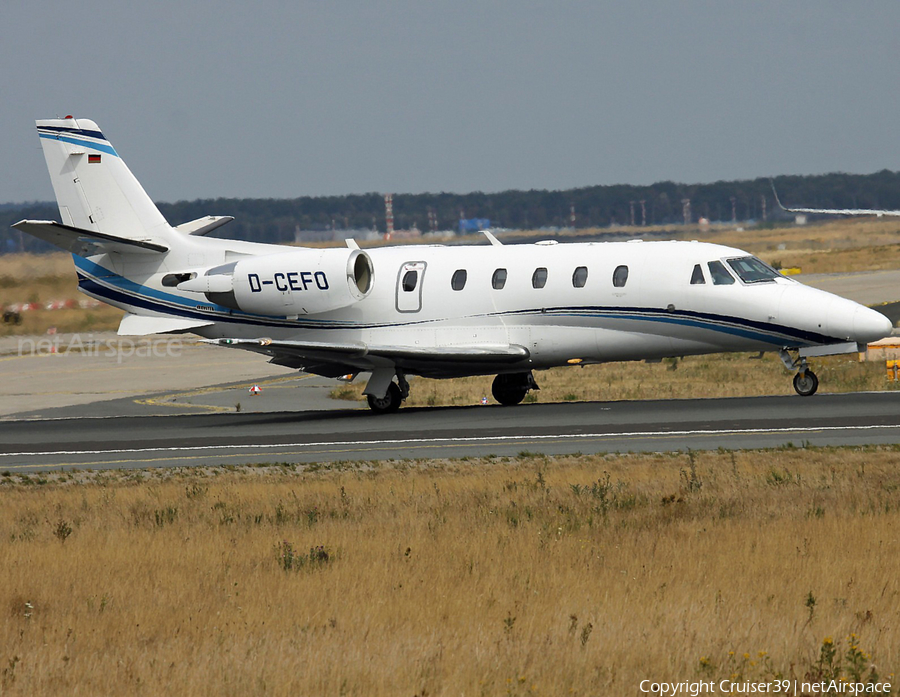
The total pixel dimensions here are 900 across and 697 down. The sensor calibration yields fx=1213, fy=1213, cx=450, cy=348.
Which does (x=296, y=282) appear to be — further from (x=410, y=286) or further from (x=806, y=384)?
(x=806, y=384)

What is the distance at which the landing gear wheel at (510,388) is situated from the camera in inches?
1146

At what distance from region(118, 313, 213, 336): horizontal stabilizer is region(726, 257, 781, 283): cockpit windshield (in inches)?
501

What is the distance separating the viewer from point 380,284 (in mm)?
28250

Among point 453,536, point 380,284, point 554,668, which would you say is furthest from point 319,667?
point 380,284

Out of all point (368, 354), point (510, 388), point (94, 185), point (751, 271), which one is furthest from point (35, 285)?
point (751, 271)

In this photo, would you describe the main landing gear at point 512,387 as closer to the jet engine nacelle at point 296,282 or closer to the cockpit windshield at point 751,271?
the jet engine nacelle at point 296,282

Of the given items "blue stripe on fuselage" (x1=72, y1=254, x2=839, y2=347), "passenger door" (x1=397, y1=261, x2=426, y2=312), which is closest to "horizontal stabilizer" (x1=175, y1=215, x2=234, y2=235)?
"blue stripe on fuselage" (x1=72, y1=254, x2=839, y2=347)

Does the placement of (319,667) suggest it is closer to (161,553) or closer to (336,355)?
(161,553)

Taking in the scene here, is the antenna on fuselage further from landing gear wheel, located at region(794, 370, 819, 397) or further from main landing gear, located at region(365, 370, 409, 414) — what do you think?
landing gear wheel, located at region(794, 370, 819, 397)

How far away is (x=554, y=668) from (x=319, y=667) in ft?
5.42

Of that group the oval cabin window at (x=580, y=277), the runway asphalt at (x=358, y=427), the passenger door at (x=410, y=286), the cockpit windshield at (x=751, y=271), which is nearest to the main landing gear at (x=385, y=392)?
the runway asphalt at (x=358, y=427)

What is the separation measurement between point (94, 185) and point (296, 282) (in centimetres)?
656

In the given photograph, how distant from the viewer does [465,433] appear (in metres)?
23.3

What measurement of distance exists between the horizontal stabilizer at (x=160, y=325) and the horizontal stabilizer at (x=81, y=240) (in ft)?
5.69
